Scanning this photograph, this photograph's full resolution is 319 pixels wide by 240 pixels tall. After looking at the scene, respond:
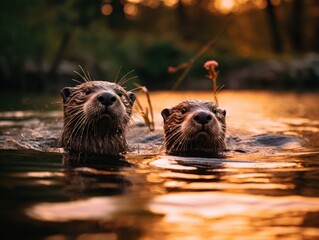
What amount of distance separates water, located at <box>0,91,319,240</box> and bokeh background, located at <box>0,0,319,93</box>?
7022 mm

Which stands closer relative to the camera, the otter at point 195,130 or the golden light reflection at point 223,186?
the golden light reflection at point 223,186

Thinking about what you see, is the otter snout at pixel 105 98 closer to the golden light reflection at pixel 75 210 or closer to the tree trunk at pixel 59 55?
the golden light reflection at pixel 75 210

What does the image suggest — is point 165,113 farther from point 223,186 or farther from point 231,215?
point 231,215

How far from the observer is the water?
2.50 meters

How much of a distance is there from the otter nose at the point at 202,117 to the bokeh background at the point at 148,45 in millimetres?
6334

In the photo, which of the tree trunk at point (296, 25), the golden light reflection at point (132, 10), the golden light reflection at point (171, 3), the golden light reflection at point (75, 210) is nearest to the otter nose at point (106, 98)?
the golden light reflection at point (75, 210)

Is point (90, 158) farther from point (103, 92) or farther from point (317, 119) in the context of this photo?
point (317, 119)

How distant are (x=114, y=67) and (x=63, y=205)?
62.3ft

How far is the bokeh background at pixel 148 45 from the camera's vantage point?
63.9 ft

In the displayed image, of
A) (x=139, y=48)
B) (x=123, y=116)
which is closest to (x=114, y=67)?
(x=139, y=48)

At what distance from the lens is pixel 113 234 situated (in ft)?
7.85

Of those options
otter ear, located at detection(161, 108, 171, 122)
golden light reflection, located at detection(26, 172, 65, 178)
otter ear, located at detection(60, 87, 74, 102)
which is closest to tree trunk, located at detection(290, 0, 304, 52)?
otter ear, located at detection(161, 108, 171, 122)

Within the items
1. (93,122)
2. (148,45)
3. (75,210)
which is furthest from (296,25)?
(75,210)

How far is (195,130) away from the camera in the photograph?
209 inches
